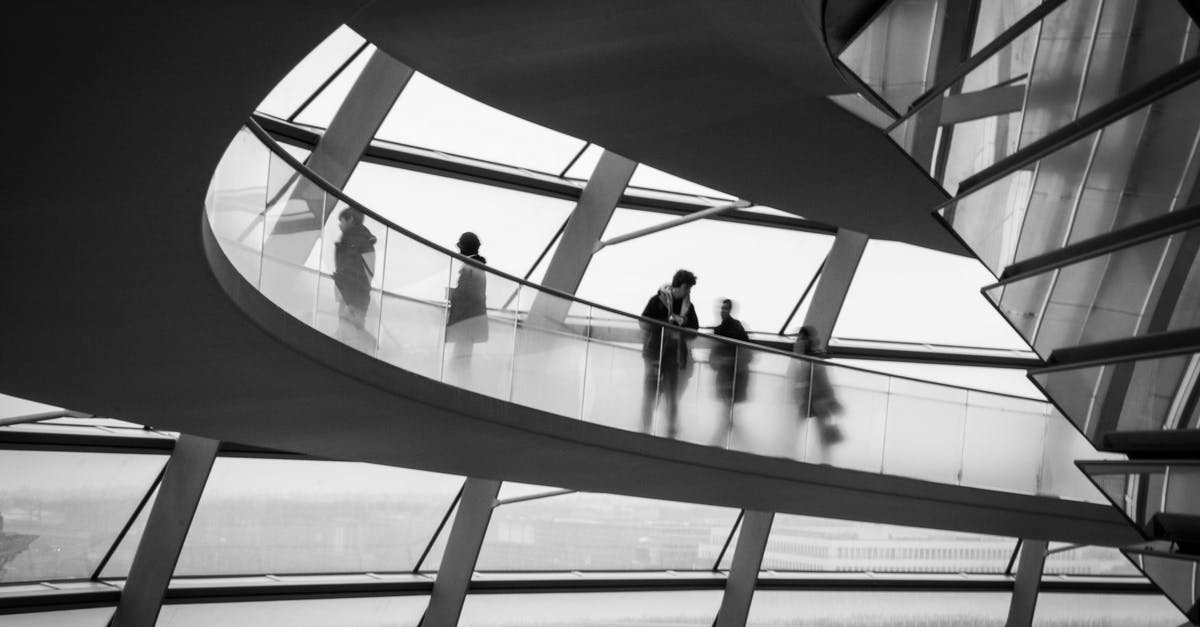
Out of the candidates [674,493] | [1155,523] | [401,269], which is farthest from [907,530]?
[1155,523]

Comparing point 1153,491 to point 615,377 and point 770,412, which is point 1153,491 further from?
point 770,412

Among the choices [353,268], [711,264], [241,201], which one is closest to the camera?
[241,201]

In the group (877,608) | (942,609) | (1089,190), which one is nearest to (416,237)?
(1089,190)

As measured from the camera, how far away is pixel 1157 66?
4699mm

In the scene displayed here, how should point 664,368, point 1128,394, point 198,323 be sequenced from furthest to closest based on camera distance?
point 664,368, point 198,323, point 1128,394

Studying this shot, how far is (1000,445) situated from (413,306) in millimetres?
9500

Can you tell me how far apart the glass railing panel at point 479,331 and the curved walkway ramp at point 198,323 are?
0.71ft

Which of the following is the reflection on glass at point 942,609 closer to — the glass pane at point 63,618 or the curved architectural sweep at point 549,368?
the curved architectural sweep at point 549,368

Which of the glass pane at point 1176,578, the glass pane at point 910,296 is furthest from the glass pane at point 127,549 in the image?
the glass pane at point 1176,578

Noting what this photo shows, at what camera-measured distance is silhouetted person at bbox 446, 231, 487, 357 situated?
1098 centimetres

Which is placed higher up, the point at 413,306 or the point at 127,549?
the point at 413,306

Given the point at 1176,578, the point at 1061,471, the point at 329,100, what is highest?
the point at 329,100

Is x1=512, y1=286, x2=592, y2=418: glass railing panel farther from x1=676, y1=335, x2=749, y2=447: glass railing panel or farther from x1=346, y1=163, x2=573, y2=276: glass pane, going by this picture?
x1=346, y1=163, x2=573, y2=276: glass pane

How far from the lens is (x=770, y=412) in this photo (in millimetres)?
14477
